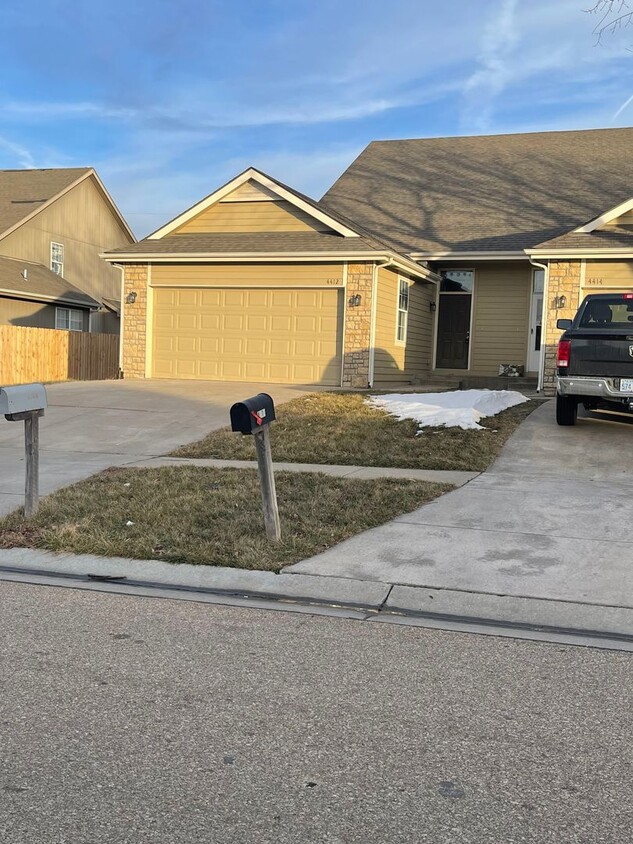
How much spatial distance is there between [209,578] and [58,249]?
28.2 meters

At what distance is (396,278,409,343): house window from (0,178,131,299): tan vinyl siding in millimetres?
15872

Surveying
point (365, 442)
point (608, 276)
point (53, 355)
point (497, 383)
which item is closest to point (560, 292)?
point (608, 276)

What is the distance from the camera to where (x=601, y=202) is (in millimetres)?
20641

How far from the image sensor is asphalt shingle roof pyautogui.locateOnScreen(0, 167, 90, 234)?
29.1m

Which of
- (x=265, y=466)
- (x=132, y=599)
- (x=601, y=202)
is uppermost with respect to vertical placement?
(x=601, y=202)

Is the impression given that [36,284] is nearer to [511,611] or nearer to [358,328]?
[358,328]

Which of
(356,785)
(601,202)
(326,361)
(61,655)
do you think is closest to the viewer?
(356,785)

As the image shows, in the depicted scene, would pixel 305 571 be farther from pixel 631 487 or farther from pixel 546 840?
pixel 631 487

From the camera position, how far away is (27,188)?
A: 31.2 metres

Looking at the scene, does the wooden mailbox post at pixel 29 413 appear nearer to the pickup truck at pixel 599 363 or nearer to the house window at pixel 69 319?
the pickup truck at pixel 599 363

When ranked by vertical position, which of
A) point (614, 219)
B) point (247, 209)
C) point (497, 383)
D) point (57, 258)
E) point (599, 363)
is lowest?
point (497, 383)

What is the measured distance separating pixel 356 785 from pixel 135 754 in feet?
2.90

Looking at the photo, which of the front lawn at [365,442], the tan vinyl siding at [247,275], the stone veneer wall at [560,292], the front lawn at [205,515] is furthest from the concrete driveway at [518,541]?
the tan vinyl siding at [247,275]

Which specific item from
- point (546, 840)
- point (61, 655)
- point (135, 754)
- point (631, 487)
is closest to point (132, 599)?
point (61, 655)
